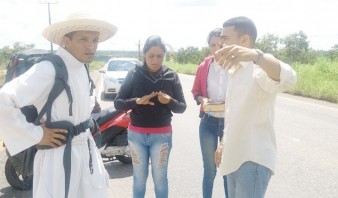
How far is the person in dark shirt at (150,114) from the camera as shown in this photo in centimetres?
336

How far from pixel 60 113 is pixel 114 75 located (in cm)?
1252

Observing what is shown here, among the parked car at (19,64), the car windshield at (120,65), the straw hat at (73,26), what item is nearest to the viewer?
the straw hat at (73,26)

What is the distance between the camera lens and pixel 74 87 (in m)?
2.38

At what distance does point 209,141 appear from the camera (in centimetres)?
368

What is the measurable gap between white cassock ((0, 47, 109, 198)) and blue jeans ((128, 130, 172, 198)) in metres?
0.74

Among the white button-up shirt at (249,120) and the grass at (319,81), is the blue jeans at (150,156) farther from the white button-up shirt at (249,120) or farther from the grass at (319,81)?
the grass at (319,81)

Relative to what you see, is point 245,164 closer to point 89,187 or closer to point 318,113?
point 89,187

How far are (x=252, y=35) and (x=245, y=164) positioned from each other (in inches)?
29.4

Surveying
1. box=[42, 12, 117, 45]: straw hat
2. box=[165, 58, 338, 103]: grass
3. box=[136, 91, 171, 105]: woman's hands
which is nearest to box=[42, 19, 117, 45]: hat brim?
box=[42, 12, 117, 45]: straw hat

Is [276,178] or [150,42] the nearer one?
[150,42]

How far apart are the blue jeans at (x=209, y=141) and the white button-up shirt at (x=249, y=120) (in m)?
1.29

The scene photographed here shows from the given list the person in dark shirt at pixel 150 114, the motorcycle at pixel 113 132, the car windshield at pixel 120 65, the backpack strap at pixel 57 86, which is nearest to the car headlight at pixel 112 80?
the car windshield at pixel 120 65

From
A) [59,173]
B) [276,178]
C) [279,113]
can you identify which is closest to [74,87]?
[59,173]

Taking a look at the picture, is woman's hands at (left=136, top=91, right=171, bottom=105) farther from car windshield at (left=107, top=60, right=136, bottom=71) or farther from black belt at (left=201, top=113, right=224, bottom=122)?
car windshield at (left=107, top=60, right=136, bottom=71)
